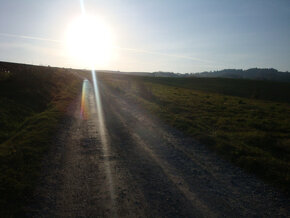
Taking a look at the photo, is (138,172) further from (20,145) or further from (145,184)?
(20,145)

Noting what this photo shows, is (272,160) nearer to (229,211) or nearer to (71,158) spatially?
(229,211)

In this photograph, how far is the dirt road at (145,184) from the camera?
4535 millimetres

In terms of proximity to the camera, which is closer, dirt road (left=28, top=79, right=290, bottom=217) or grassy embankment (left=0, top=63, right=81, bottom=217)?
dirt road (left=28, top=79, right=290, bottom=217)

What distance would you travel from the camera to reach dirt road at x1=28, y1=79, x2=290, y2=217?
14.9 ft

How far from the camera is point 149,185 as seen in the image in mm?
5547

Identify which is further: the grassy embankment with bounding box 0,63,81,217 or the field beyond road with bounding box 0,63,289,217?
the grassy embankment with bounding box 0,63,81,217

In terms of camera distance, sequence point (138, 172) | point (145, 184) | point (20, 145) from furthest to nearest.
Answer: point (20, 145) < point (138, 172) < point (145, 184)

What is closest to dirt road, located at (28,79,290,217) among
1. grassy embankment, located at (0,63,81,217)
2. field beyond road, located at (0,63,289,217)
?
field beyond road, located at (0,63,289,217)

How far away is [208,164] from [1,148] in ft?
26.8

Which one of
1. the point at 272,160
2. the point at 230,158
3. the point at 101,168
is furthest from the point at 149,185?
the point at 272,160

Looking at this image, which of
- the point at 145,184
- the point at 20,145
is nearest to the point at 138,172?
the point at 145,184

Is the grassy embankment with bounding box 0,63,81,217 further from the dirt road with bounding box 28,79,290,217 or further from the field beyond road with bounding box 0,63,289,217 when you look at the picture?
the dirt road with bounding box 28,79,290,217

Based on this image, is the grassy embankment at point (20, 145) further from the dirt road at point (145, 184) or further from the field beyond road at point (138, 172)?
the dirt road at point (145, 184)

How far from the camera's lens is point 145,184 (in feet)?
18.4
